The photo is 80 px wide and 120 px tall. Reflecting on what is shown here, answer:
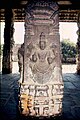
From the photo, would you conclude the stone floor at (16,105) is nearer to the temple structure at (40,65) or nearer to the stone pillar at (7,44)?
the temple structure at (40,65)

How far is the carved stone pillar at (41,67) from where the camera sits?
140 inches

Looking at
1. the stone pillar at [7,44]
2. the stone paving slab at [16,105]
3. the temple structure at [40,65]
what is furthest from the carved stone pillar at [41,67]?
the stone pillar at [7,44]

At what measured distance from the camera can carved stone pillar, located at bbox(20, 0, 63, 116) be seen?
3.57 metres

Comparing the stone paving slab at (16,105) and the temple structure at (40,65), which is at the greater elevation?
the temple structure at (40,65)

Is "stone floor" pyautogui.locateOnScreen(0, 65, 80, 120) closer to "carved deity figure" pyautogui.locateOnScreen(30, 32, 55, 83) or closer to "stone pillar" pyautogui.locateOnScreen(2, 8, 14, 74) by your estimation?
"carved deity figure" pyautogui.locateOnScreen(30, 32, 55, 83)

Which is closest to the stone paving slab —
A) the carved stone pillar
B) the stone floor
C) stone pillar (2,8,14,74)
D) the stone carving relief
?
the stone floor

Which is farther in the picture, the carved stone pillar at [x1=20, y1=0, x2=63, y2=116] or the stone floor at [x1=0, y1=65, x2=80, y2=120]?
the stone floor at [x1=0, y1=65, x2=80, y2=120]

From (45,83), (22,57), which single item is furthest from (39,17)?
(45,83)

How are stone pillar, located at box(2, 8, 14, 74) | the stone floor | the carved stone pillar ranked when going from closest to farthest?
the carved stone pillar, the stone floor, stone pillar, located at box(2, 8, 14, 74)

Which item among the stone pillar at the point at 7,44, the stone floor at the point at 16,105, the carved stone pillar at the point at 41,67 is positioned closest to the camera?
the carved stone pillar at the point at 41,67

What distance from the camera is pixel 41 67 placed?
3568 millimetres

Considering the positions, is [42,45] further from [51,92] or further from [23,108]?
[23,108]

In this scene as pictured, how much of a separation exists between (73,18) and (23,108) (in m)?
8.93

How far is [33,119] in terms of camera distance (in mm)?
3564
